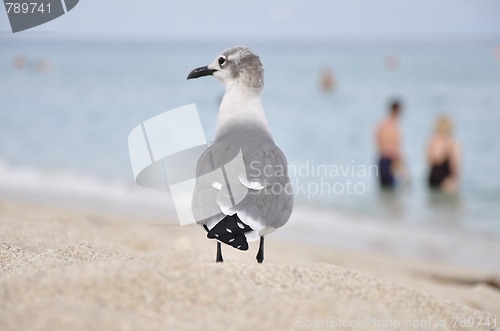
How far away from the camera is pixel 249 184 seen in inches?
116

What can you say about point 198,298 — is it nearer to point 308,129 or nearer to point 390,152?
point 390,152

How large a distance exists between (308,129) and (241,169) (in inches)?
586

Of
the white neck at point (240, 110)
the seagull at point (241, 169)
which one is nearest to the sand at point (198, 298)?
the seagull at point (241, 169)

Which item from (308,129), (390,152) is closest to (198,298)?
(390,152)

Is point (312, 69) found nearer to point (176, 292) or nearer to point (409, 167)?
point (409, 167)

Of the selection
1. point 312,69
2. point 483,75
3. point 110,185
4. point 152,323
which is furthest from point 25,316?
point 312,69

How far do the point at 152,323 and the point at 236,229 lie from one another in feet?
2.04

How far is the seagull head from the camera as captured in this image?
3.33m

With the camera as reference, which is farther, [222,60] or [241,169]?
[222,60]

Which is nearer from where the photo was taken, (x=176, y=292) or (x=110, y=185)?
(x=176, y=292)

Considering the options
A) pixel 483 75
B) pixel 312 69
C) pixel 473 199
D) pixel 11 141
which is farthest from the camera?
pixel 312 69

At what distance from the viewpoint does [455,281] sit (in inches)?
269

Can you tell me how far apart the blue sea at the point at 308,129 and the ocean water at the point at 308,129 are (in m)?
0.03

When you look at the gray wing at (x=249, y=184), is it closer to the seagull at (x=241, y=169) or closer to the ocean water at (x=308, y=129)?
the seagull at (x=241, y=169)
